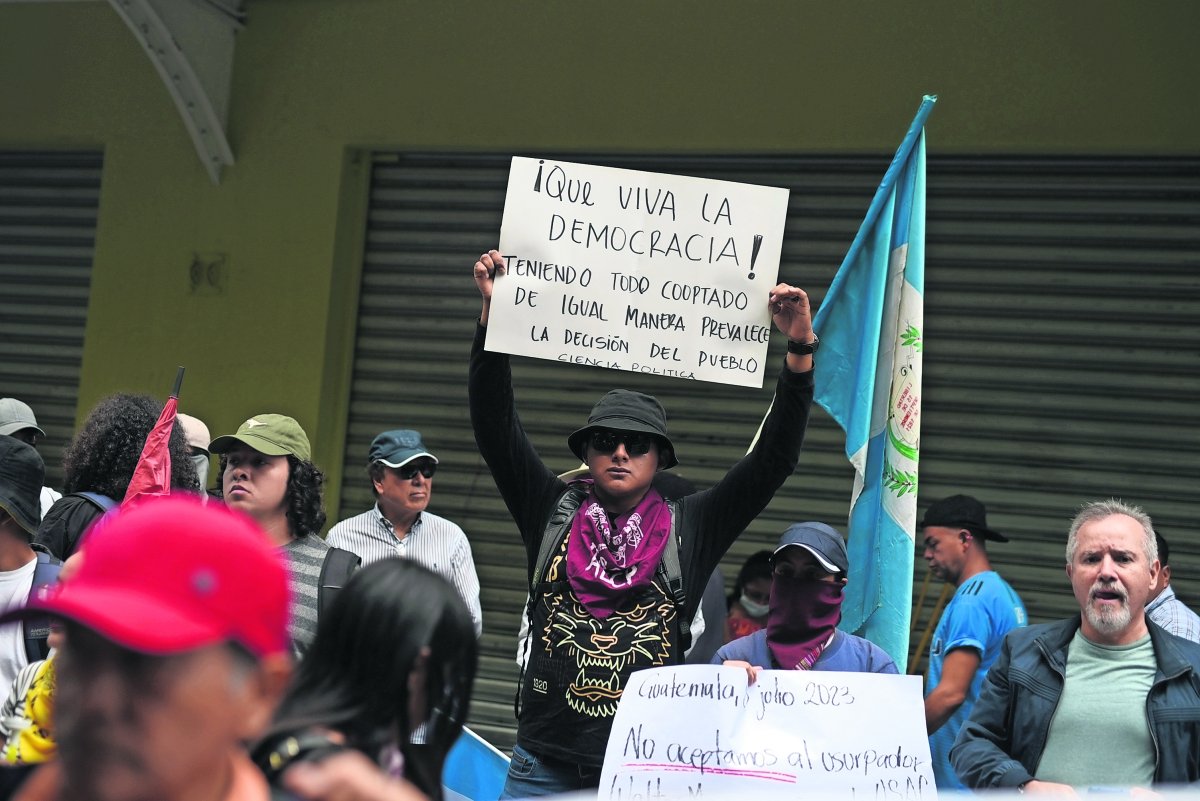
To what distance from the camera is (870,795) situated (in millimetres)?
2930

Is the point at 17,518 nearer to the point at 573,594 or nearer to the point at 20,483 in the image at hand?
the point at 20,483

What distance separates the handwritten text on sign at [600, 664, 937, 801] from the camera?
115 inches

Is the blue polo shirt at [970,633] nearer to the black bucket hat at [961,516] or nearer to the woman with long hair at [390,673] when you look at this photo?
the black bucket hat at [961,516]

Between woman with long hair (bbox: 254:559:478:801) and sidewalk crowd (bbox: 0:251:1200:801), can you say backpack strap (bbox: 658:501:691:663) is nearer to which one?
sidewalk crowd (bbox: 0:251:1200:801)

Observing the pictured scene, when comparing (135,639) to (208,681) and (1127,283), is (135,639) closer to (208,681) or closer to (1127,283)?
(208,681)

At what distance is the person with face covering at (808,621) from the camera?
11.2ft

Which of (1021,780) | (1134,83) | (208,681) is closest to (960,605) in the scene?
(1021,780)

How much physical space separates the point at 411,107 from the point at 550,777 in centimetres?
506

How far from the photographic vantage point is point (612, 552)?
125 inches

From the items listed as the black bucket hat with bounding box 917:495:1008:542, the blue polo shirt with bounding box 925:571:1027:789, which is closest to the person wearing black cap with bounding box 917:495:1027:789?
the blue polo shirt with bounding box 925:571:1027:789

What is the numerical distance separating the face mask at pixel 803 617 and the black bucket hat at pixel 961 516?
201 cm

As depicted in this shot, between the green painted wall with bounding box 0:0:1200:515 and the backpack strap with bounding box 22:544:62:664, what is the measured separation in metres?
3.70

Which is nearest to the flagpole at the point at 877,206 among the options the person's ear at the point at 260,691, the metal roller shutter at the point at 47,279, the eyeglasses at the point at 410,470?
the eyeglasses at the point at 410,470

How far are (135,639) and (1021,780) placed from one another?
2.70m
